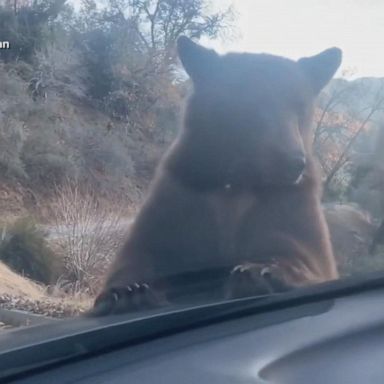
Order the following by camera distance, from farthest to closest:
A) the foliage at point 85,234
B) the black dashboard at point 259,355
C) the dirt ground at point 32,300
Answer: the foliage at point 85,234
the dirt ground at point 32,300
the black dashboard at point 259,355

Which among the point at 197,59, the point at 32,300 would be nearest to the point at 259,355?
the point at 197,59

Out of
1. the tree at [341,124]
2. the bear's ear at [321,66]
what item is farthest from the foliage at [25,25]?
the bear's ear at [321,66]

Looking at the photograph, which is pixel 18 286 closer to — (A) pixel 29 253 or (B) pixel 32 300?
(B) pixel 32 300

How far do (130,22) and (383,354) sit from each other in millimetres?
4396

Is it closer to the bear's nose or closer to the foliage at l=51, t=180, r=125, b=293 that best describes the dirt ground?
the foliage at l=51, t=180, r=125, b=293

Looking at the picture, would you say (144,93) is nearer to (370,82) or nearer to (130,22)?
(130,22)

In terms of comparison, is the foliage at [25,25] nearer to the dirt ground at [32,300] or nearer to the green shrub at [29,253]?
the green shrub at [29,253]

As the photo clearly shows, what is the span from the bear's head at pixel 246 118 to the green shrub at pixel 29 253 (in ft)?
8.51

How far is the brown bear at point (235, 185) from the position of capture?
4.84 meters

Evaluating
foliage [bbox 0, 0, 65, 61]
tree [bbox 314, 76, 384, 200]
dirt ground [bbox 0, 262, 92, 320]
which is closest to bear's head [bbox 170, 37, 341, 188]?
tree [bbox 314, 76, 384, 200]

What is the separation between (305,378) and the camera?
307 cm

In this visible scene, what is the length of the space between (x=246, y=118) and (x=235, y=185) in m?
0.34

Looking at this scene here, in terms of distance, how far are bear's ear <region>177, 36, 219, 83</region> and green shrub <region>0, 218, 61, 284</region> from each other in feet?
8.77

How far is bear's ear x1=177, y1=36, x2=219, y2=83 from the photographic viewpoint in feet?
17.6
